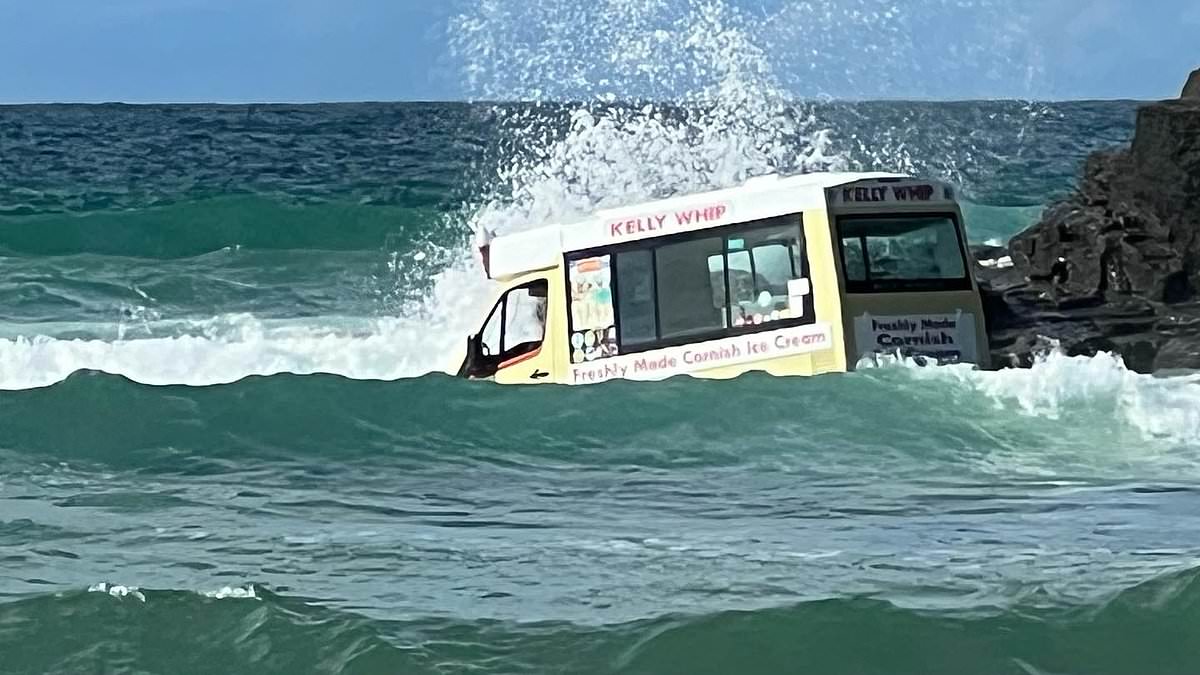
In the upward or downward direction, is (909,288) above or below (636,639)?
above

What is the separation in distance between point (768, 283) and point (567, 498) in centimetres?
397

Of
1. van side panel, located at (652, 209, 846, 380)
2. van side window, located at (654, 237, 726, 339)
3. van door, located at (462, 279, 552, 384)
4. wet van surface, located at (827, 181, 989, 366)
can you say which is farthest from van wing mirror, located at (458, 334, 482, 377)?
wet van surface, located at (827, 181, 989, 366)

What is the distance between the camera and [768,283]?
15.1m

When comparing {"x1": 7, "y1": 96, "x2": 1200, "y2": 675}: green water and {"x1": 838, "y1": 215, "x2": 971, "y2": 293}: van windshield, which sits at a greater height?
{"x1": 838, "y1": 215, "x2": 971, "y2": 293}: van windshield

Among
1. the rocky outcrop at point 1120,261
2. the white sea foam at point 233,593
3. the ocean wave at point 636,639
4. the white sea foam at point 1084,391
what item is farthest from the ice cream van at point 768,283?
the white sea foam at point 233,593

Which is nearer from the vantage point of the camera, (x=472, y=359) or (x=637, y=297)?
(x=637, y=297)

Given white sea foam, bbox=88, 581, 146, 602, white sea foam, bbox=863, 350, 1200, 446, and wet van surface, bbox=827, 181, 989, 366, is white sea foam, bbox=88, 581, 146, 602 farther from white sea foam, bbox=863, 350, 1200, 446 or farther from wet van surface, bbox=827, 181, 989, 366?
white sea foam, bbox=863, 350, 1200, 446

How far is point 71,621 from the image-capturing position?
7.96 m

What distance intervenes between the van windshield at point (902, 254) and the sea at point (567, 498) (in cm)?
68

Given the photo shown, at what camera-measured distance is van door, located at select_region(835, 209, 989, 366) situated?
1489 cm

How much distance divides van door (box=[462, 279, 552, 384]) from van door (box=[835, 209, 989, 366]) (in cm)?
254

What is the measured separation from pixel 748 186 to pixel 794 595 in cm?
745

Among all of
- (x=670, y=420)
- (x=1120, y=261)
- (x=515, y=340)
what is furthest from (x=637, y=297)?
(x=1120, y=261)

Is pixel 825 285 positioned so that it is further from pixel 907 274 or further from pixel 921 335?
pixel 921 335
